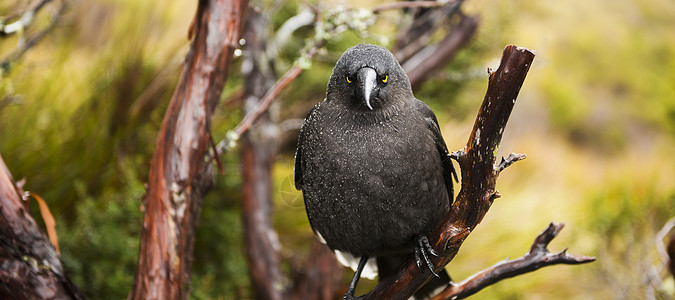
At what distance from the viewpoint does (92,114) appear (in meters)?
2.82

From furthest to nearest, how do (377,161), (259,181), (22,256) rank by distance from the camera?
1. (259,181)
2. (22,256)
3. (377,161)

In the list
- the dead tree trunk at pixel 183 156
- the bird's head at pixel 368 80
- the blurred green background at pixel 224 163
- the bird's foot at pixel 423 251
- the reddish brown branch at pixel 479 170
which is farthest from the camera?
the blurred green background at pixel 224 163

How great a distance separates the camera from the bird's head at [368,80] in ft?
3.92

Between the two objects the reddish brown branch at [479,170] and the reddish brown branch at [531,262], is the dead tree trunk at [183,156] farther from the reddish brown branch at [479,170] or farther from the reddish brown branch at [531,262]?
the reddish brown branch at [531,262]

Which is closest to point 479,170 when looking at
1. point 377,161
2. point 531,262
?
point 377,161

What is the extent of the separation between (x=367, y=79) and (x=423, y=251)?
1.37 feet

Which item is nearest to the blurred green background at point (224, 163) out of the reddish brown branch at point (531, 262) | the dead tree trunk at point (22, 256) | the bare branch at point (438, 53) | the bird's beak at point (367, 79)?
the bare branch at point (438, 53)

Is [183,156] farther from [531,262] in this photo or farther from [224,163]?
[224,163]

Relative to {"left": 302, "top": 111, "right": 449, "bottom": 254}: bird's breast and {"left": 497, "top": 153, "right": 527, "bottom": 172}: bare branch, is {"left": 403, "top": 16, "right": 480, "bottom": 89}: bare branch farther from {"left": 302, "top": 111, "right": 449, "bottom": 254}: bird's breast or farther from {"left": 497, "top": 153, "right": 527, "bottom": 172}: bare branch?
{"left": 497, "top": 153, "right": 527, "bottom": 172}: bare branch

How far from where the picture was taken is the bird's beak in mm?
1174

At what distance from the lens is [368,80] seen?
1.18 metres

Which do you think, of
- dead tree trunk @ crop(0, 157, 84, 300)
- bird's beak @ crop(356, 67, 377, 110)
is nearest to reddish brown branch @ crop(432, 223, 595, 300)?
bird's beak @ crop(356, 67, 377, 110)

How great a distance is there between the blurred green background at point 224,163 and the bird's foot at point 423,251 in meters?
1.12

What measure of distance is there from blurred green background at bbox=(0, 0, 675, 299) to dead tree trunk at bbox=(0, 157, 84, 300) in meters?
0.63
